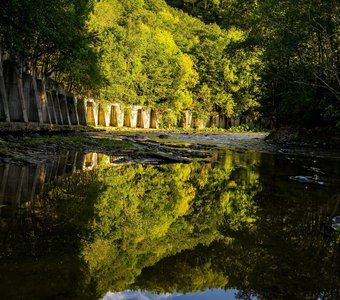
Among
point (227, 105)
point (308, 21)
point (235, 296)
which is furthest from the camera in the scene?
point (227, 105)

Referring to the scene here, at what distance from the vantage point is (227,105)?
76.5 metres

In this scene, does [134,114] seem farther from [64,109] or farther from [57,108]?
[57,108]

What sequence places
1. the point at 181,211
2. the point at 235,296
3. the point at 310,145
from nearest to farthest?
the point at 235,296, the point at 181,211, the point at 310,145

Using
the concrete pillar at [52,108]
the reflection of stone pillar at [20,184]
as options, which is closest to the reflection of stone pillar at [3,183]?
the reflection of stone pillar at [20,184]

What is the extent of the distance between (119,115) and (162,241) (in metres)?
52.9

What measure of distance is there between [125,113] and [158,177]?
2013 inches

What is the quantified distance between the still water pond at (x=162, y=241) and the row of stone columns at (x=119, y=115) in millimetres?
44090

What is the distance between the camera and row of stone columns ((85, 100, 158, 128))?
4966 centimetres

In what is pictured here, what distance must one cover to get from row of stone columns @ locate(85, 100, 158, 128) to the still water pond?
44090mm

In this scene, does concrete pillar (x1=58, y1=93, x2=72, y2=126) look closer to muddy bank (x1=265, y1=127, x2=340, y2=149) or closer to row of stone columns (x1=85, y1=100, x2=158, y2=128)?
row of stone columns (x1=85, y1=100, x2=158, y2=128)

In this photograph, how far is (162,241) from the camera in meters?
3.29

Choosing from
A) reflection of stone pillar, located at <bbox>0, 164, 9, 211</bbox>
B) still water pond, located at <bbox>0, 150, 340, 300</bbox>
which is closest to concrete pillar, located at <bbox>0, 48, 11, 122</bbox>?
reflection of stone pillar, located at <bbox>0, 164, 9, 211</bbox>

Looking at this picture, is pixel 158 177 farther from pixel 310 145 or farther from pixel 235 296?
pixel 310 145

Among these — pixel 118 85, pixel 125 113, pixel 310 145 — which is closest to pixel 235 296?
pixel 310 145
